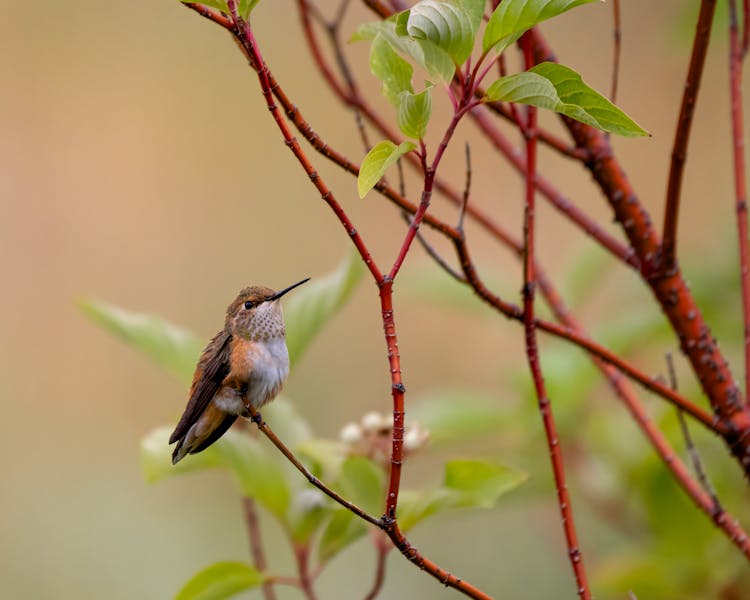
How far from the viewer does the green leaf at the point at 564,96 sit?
833 millimetres

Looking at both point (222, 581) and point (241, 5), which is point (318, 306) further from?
point (241, 5)

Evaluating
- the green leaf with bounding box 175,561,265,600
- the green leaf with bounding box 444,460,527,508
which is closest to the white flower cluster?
the green leaf with bounding box 444,460,527,508

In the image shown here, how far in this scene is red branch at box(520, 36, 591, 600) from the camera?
109 centimetres

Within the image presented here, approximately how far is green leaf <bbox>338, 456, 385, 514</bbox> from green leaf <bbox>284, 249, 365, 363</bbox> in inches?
7.2

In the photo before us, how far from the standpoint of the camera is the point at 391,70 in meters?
0.97

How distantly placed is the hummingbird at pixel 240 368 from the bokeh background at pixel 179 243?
265 centimetres

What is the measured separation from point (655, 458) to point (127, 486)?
2775 millimetres

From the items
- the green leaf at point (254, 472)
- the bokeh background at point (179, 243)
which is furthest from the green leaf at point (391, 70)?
the bokeh background at point (179, 243)

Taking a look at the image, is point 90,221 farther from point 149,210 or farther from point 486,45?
point 486,45

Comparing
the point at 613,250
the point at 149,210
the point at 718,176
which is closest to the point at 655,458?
the point at 613,250

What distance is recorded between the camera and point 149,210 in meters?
5.00

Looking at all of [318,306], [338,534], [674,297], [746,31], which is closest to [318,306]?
[318,306]

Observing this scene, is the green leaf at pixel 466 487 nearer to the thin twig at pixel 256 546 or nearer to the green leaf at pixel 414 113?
the thin twig at pixel 256 546

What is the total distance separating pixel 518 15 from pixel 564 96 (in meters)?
0.08
